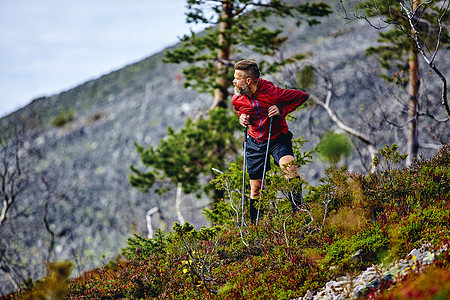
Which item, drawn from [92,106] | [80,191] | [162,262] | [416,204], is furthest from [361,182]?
[92,106]

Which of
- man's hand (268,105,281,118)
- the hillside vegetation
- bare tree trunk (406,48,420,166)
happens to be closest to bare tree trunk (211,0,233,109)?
bare tree trunk (406,48,420,166)

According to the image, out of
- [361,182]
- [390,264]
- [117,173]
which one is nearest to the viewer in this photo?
[390,264]

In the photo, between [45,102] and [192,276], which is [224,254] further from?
[45,102]

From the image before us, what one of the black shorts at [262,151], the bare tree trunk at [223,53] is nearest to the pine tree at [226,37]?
the bare tree trunk at [223,53]

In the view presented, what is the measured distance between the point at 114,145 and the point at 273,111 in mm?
31418

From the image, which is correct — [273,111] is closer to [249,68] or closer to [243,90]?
[243,90]

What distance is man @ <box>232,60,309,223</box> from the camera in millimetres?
5566

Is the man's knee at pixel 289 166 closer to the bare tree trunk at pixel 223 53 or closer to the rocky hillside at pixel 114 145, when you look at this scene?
the bare tree trunk at pixel 223 53

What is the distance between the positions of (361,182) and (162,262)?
3.61 meters

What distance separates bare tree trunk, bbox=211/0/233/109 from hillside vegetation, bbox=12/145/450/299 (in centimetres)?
827

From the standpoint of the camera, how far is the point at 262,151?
6.02 metres

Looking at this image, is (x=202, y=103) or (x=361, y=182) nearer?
(x=361, y=182)

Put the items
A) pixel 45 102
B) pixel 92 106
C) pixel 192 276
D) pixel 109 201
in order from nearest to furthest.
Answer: pixel 192 276
pixel 109 201
pixel 92 106
pixel 45 102

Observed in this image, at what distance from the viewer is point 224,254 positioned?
589 centimetres
